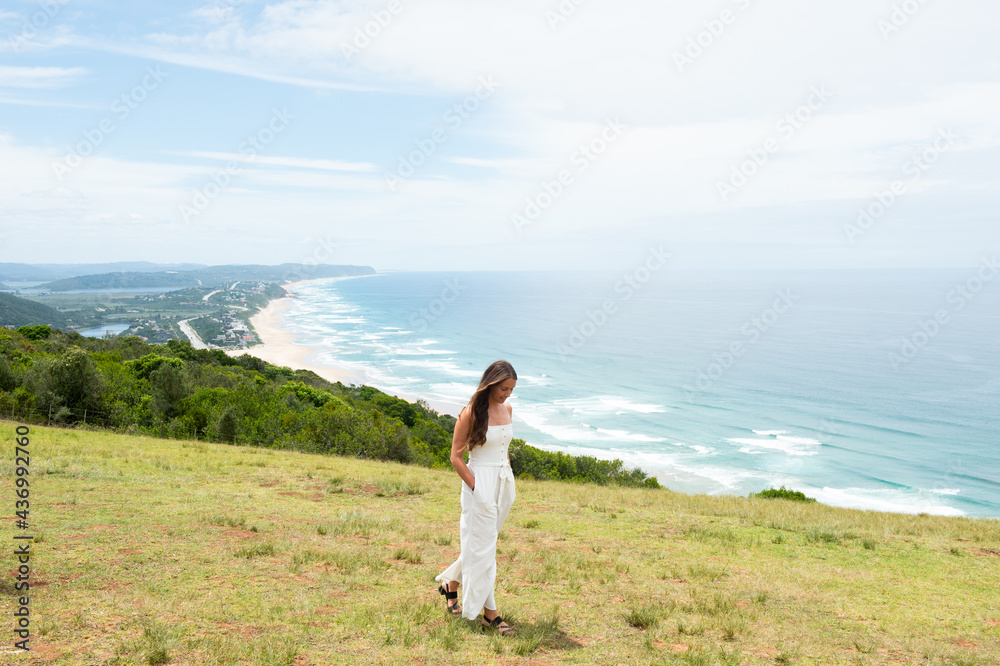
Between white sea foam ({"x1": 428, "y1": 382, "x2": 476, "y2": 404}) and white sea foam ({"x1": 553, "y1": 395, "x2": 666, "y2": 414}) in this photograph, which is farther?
white sea foam ({"x1": 428, "y1": 382, "x2": 476, "y2": 404})

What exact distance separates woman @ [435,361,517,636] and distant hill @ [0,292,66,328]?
360 feet

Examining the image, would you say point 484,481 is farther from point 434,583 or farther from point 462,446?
point 434,583

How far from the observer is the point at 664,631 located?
570 centimetres

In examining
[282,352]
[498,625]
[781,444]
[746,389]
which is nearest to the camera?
[498,625]

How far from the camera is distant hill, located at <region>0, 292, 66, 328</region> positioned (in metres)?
92.1

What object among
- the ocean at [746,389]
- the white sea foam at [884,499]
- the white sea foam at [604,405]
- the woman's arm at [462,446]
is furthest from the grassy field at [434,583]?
the white sea foam at [604,405]

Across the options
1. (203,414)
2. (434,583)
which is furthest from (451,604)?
(203,414)

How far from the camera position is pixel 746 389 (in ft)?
257

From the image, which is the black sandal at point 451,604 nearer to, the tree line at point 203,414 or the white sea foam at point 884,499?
the tree line at point 203,414

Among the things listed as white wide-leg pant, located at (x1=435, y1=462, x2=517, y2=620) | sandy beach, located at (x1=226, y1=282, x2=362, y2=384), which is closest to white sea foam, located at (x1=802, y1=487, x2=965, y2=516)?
white wide-leg pant, located at (x1=435, y1=462, x2=517, y2=620)

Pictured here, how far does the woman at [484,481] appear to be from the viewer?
5.07 metres

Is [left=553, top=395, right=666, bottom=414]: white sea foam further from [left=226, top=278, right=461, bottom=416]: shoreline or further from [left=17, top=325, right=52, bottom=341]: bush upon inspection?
[left=17, top=325, right=52, bottom=341]: bush

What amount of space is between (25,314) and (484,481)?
129 m

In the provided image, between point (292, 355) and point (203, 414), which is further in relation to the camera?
point (292, 355)
